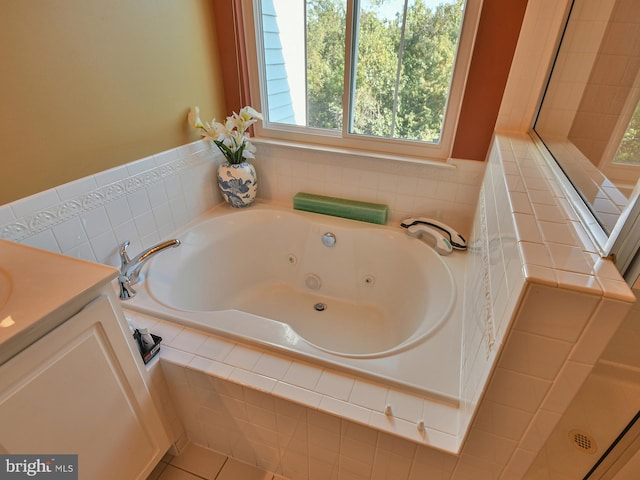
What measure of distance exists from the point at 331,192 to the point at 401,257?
0.54 m

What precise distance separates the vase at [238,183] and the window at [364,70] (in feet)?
0.90

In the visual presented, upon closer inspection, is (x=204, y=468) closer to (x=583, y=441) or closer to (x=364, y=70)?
(x=583, y=441)

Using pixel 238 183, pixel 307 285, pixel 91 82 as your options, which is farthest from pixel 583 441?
pixel 91 82

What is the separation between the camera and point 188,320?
1.18 metres

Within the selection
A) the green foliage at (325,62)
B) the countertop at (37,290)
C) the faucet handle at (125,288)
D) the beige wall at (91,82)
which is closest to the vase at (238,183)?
the beige wall at (91,82)

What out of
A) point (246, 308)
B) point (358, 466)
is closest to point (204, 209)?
point (246, 308)

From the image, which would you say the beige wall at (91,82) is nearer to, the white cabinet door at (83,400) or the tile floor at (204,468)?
the white cabinet door at (83,400)

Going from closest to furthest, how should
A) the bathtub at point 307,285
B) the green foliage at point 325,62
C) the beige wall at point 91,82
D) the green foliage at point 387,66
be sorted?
the beige wall at point 91,82 → the bathtub at point 307,285 → the green foliage at point 387,66 → the green foliage at point 325,62

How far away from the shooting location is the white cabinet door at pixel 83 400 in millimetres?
671

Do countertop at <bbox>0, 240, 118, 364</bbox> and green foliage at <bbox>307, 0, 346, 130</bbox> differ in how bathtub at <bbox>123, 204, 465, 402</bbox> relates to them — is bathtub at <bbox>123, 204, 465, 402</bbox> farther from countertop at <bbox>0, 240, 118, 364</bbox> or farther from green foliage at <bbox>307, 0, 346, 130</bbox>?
green foliage at <bbox>307, 0, 346, 130</bbox>

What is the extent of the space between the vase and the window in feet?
0.90

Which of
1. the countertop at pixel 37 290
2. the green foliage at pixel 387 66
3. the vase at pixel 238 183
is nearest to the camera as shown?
the countertop at pixel 37 290

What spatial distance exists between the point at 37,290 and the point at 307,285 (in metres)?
1.33

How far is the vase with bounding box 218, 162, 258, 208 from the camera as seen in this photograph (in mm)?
1824
